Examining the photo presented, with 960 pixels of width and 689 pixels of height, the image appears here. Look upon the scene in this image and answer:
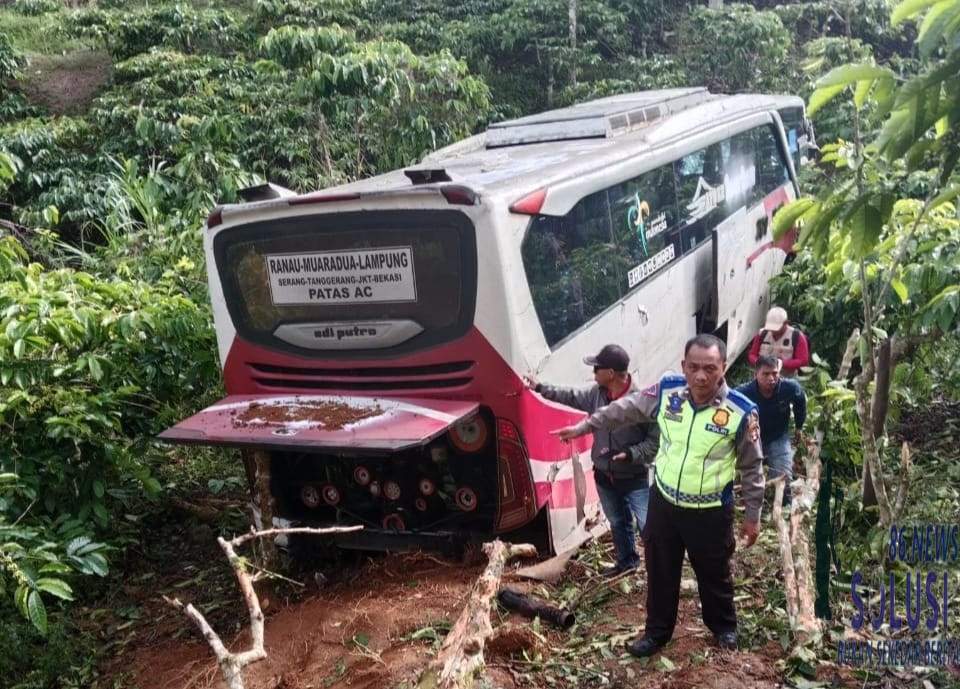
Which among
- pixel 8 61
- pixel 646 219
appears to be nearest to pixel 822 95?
pixel 646 219

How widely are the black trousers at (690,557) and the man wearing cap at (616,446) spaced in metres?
0.61

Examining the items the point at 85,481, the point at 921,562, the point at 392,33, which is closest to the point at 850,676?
the point at 921,562

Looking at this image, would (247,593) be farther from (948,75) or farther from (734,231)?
(734,231)

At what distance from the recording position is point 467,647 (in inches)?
114

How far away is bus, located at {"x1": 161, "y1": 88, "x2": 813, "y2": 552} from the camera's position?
158 inches

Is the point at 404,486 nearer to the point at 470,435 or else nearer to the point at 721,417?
the point at 470,435

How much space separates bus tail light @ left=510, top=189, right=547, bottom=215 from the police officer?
1120 mm

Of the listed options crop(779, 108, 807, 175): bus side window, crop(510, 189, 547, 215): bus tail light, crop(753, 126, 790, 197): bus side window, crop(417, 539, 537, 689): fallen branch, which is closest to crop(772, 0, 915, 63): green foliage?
crop(779, 108, 807, 175): bus side window

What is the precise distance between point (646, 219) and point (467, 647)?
331 centimetres

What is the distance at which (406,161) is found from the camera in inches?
400

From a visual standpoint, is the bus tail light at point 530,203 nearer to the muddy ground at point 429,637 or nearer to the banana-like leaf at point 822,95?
the banana-like leaf at point 822,95

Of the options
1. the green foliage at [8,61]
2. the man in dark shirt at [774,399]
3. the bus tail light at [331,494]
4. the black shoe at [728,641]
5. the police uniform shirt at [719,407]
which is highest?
the green foliage at [8,61]

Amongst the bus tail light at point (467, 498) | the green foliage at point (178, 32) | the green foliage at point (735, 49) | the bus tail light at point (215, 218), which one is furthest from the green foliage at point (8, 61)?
the bus tail light at point (467, 498)

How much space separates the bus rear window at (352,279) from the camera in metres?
4.05
